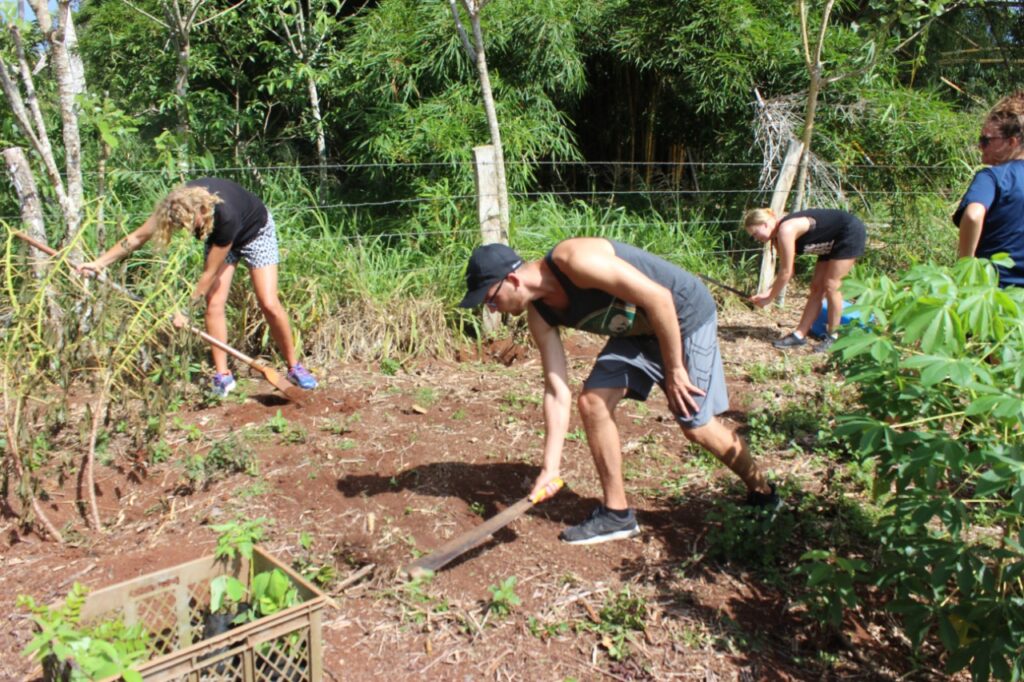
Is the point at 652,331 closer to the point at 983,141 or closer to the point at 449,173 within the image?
the point at 983,141

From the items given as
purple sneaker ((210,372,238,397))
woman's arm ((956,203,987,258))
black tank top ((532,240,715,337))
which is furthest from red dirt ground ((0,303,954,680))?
woman's arm ((956,203,987,258))

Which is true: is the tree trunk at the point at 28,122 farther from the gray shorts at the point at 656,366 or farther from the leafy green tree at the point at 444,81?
the gray shorts at the point at 656,366

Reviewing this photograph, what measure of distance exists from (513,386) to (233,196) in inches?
74.1

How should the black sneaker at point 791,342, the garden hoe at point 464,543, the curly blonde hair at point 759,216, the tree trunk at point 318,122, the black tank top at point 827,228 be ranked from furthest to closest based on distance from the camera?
1. the tree trunk at point 318,122
2. the black sneaker at point 791,342
3. the black tank top at point 827,228
4. the curly blonde hair at point 759,216
5. the garden hoe at point 464,543

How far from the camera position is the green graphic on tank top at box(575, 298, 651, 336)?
3027mm

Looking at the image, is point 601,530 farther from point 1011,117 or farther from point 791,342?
point 791,342

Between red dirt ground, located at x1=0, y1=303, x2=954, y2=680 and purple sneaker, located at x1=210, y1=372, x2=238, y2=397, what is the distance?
0.15 meters

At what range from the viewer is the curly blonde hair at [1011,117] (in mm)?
3561

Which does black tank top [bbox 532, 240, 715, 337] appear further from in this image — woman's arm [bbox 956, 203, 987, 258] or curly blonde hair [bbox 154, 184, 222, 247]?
curly blonde hair [bbox 154, 184, 222, 247]

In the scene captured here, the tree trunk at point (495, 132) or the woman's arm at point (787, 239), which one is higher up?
the tree trunk at point (495, 132)

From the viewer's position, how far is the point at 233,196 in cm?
458

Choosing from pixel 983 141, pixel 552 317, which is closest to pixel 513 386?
pixel 552 317

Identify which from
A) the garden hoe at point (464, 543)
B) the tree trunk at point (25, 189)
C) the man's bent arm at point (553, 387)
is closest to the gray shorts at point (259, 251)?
the tree trunk at point (25, 189)

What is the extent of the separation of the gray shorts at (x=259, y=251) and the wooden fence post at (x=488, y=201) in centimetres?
145
